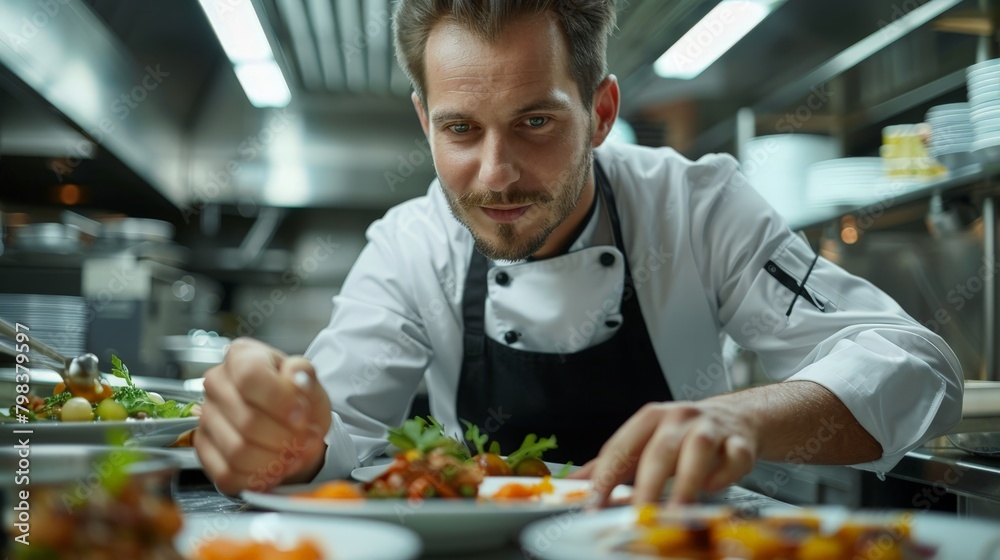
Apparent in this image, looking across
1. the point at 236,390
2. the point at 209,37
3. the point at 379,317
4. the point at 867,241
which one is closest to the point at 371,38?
the point at 209,37

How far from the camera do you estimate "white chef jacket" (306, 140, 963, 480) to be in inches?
55.9

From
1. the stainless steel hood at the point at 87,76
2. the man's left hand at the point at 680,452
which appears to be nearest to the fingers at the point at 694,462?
the man's left hand at the point at 680,452

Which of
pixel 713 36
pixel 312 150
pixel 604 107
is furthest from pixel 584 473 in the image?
pixel 312 150

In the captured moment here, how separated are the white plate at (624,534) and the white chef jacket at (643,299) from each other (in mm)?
698

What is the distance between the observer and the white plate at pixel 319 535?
0.53 meters

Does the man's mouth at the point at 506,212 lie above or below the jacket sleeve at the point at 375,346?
above

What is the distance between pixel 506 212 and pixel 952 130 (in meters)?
1.51

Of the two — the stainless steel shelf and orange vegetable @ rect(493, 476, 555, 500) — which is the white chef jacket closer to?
orange vegetable @ rect(493, 476, 555, 500)

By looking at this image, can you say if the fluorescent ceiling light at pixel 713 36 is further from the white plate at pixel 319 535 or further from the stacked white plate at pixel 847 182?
the white plate at pixel 319 535

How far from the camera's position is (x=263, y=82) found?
3688 millimetres

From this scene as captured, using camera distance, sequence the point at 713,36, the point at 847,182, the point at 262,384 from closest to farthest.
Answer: the point at 262,384
the point at 713,36
the point at 847,182

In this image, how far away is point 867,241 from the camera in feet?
10.6

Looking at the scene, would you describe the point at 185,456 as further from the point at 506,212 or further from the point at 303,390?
the point at 506,212

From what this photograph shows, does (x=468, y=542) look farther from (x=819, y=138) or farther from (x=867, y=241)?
(x=819, y=138)
